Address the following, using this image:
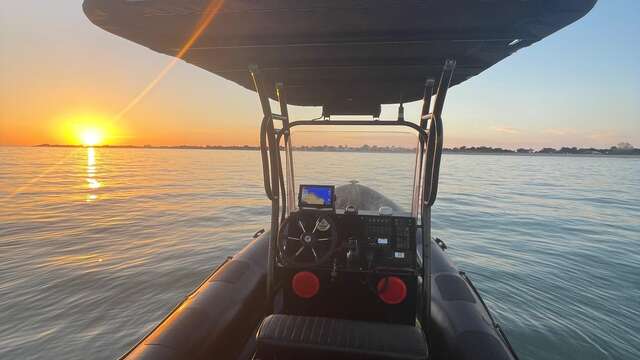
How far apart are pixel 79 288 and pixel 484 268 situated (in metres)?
7.00

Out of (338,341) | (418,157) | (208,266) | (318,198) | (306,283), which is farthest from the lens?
(208,266)

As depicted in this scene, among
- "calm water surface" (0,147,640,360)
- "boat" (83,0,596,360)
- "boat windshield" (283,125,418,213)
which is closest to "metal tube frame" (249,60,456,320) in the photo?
"boat" (83,0,596,360)

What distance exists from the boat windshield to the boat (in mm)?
46

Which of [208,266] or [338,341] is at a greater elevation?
[338,341]

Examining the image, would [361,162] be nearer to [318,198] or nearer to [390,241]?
[318,198]

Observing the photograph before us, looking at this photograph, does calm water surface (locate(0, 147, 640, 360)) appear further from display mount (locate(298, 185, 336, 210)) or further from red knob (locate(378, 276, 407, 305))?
red knob (locate(378, 276, 407, 305))

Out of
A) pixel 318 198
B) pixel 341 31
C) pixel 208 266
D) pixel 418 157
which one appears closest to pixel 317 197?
pixel 318 198

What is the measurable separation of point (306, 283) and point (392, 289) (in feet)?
2.36

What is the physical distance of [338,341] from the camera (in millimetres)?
2164

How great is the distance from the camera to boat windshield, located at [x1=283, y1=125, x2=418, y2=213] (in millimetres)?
3629

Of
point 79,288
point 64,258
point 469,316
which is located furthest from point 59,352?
point 469,316

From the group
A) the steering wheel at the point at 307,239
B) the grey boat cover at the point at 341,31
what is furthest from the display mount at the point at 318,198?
the grey boat cover at the point at 341,31

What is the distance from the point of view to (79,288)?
5312mm

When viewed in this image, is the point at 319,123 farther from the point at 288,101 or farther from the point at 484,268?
the point at 484,268
